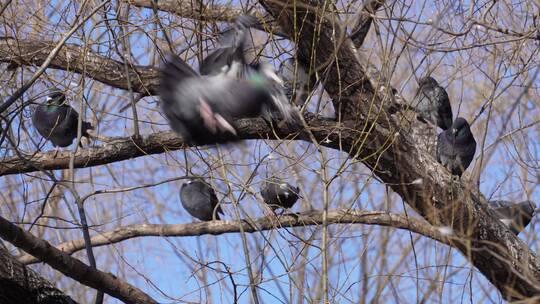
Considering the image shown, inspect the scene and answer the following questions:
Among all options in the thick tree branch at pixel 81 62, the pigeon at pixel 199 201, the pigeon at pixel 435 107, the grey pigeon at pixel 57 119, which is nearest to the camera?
the thick tree branch at pixel 81 62

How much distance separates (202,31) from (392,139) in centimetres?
142

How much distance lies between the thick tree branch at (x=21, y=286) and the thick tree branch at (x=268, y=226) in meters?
1.09

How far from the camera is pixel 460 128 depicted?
632cm

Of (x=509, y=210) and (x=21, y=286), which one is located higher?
(x=509, y=210)

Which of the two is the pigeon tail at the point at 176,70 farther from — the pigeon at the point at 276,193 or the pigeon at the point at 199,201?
the pigeon at the point at 199,201

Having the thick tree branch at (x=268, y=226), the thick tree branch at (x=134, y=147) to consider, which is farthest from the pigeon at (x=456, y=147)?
the thick tree branch at (x=134, y=147)

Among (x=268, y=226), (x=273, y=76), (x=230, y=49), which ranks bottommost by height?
(x=268, y=226)

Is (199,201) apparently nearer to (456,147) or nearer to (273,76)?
(456,147)

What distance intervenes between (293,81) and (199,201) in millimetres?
3110

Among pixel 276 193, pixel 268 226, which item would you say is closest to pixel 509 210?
pixel 276 193

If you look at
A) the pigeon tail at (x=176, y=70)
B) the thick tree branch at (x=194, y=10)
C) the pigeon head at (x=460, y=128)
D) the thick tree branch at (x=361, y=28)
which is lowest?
the pigeon tail at (x=176, y=70)

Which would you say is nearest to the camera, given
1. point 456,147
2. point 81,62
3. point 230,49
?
point 230,49

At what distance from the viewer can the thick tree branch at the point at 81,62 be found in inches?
209

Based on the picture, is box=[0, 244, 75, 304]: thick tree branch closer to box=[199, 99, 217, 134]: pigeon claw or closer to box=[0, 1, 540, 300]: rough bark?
box=[199, 99, 217, 134]: pigeon claw
